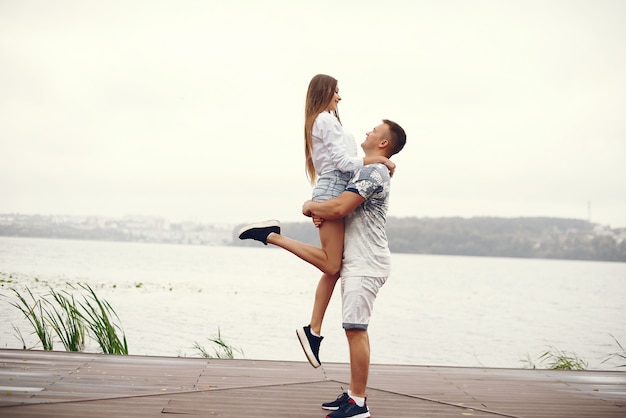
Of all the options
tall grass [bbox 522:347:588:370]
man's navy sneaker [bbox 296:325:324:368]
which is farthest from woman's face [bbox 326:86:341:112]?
tall grass [bbox 522:347:588:370]

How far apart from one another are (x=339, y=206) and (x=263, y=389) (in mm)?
1351

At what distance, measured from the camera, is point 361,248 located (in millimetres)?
3539

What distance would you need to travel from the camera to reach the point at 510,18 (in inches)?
1594

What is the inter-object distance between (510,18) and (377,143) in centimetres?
3984

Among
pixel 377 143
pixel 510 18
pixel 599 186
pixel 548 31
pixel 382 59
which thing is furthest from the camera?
pixel 599 186

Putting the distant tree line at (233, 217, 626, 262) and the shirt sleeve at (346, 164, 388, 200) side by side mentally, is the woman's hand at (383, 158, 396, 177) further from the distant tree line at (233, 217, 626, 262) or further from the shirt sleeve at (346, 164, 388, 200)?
the distant tree line at (233, 217, 626, 262)

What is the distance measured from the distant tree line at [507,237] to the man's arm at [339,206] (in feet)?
125

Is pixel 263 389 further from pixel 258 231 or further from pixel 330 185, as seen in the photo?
pixel 330 185

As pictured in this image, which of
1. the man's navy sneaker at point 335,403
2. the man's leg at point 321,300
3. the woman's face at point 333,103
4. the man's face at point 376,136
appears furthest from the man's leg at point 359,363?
the woman's face at point 333,103

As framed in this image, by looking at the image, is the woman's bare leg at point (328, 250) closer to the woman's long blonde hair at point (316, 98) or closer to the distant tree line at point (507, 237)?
the woman's long blonde hair at point (316, 98)

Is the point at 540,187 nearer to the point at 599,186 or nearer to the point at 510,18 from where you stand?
the point at 599,186

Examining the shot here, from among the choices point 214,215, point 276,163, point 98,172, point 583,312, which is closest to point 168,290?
point 583,312

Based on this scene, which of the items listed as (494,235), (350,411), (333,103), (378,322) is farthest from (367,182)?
(494,235)

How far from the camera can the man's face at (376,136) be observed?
3643 mm
